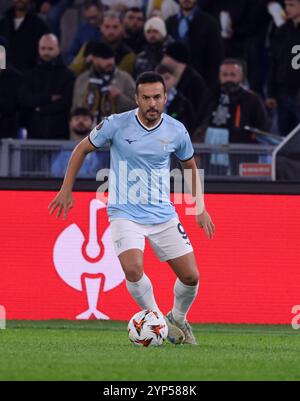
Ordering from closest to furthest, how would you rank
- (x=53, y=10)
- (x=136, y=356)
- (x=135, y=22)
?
(x=136, y=356), (x=135, y=22), (x=53, y=10)

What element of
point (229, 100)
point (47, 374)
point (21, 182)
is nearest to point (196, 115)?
point (229, 100)

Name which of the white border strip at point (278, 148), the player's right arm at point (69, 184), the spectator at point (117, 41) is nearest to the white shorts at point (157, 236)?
the player's right arm at point (69, 184)

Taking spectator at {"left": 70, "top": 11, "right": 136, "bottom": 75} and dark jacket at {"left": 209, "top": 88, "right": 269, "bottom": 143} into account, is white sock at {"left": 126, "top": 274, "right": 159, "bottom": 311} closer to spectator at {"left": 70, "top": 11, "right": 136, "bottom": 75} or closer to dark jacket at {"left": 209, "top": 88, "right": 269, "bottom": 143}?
dark jacket at {"left": 209, "top": 88, "right": 269, "bottom": 143}

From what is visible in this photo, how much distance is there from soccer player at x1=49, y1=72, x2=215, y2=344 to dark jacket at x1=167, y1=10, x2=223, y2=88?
634cm

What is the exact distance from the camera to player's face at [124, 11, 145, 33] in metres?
17.6

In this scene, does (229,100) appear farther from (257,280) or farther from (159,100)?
(159,100)

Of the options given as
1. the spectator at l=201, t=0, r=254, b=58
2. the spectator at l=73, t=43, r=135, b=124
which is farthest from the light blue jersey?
the spectator at l=201, t=0, r=254, b=58

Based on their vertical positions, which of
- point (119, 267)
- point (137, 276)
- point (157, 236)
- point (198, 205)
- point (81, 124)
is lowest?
point (119, 267)

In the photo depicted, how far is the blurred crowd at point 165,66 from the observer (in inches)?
637

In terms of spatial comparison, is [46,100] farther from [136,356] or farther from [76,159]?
[136,356]

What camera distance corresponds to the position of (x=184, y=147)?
11.0 metres

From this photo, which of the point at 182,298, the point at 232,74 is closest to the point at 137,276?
the point at 182,298

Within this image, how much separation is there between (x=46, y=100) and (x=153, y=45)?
1.63 meters
